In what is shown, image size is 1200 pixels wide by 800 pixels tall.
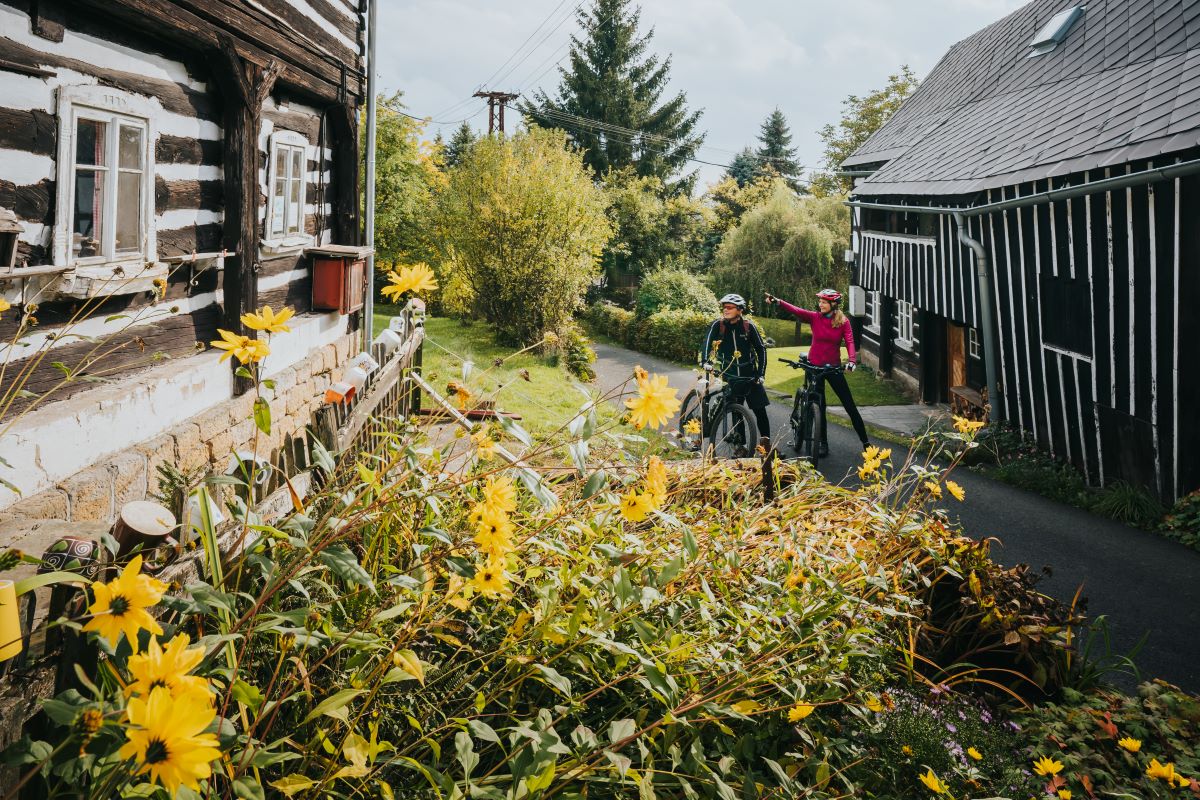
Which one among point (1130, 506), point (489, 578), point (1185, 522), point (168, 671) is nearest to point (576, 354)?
point (1130, 506)

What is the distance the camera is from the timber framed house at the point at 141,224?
12.8ft

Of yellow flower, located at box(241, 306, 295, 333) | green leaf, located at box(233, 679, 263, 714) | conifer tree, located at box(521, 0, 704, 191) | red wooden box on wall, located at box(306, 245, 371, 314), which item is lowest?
green leaf, located at box(233, 679, 263, 714)

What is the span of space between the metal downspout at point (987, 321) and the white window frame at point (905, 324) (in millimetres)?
4723

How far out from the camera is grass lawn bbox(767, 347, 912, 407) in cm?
1606

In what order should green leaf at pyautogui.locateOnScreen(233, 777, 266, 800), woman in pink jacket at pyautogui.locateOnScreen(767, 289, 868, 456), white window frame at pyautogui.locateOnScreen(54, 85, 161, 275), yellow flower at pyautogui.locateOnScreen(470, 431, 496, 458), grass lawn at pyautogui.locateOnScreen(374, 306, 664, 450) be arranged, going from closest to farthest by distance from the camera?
green leaf at pyautogui.locateOnScreen(233, 777, 266, 800)
yellow flower at pyautogui.locateOnScreen(470, 431, 496, 458)
white window frame at pyautogui.locateOnScreen(54, 85, 161, 275)
woman in pink jacket at pyautogui.locateOnScreen(767, 289, 868, 456)
grass lawn at pyautogui.locateOnScreen(374, 306, 664, 450)

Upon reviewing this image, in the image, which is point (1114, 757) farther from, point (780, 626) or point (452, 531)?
point (452, 531)

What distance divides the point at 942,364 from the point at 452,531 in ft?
46.8

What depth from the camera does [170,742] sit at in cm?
110

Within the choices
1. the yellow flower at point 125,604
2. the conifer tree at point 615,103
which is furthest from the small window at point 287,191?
the conifer tree at point 615,103

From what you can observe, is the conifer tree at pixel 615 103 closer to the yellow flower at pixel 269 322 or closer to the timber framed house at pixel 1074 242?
the timber framed house at pixel 1074 242

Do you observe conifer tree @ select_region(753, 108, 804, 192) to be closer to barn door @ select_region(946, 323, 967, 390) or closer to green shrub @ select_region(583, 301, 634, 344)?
green shrub @ select_region(583, 301, 634, 344)

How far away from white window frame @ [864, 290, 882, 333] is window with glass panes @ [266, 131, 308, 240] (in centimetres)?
1474

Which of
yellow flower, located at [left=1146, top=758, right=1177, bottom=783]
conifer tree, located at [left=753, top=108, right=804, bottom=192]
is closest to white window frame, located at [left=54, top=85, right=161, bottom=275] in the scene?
yellow flower, located at [left=1146, top=758, right=1177, bottom=783]

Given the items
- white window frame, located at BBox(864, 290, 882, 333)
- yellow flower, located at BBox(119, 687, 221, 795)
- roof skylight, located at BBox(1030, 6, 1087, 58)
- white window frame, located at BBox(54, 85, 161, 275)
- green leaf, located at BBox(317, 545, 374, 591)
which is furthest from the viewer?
white window frame, located at BBox(864, 290, 882, 333)
